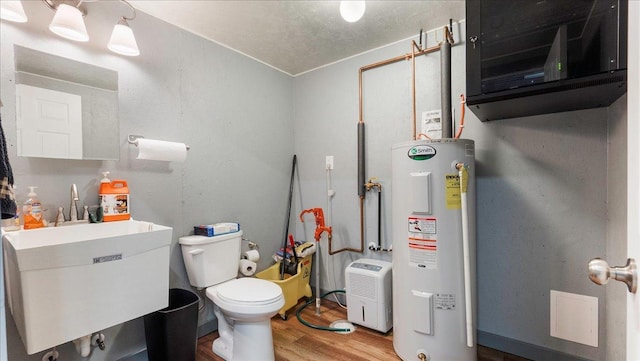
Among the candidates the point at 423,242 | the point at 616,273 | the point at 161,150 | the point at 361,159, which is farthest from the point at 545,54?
the point at 161,150

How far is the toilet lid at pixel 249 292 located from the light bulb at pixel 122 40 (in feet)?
4.98

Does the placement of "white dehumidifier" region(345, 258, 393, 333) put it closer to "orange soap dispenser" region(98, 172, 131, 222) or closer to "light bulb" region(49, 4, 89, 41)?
"orange soap dispenser" region(98, 172, 131, 222)

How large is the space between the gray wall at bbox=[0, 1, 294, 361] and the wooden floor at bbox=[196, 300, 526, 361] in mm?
531

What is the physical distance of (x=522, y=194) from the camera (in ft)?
5.91

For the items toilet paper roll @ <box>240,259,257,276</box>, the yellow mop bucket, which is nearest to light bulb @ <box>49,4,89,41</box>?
toilet paper roll @ <box>240,259,257,276</box>

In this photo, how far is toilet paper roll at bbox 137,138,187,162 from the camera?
172 centimetres

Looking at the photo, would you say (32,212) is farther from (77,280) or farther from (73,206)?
(77,280)

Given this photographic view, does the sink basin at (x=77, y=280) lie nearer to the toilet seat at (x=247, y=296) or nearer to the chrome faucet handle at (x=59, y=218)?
the chrome faucet handle at (x=59, y=218)

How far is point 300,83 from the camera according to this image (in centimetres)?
288

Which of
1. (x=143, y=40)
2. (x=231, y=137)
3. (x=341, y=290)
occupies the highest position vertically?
(x=143, y=40)

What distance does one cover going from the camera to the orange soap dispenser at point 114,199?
63.1 inches

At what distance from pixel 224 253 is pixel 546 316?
2.10 m

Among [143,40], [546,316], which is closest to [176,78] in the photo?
[143,40]

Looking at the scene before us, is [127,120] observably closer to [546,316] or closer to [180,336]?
[180,336]
